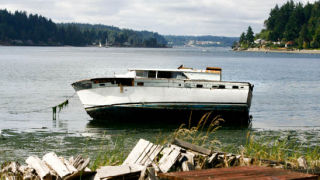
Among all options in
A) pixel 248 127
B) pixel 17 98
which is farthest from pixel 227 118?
pixel 17 98

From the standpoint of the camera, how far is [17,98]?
131ft

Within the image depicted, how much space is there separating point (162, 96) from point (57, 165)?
17.1 metres

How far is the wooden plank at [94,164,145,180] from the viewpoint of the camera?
8669mm

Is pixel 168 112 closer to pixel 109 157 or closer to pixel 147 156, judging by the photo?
pixel 109 157

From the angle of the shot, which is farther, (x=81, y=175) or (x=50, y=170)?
(x=50, y=170)

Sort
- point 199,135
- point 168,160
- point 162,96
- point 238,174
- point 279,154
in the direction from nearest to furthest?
point 238,174
point 168,160
point 279,154
point 199,135
point 162,96

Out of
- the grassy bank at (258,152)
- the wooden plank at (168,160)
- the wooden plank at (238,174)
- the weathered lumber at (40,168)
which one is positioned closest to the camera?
the wooden plank at (238,174)

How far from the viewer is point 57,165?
9281 millimetres

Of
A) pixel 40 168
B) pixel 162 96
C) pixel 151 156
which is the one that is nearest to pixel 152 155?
pixel 151 156

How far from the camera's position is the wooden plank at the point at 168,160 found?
379 inches

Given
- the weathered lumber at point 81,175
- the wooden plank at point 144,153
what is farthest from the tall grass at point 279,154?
the weathered lumber at point 81,175

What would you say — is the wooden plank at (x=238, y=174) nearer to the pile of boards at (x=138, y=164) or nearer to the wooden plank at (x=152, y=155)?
the pile of boards at (x=138, y=164)

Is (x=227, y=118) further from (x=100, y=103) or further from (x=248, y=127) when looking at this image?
(x=100, y=103)

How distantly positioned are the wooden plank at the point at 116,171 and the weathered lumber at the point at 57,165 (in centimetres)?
61
